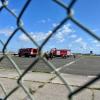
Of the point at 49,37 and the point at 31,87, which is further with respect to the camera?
the point at 31,87

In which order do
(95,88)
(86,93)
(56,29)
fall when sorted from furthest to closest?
(95,88)
(86,93)
(56,29)

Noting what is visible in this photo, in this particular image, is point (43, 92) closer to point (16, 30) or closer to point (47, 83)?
point (47, 83)

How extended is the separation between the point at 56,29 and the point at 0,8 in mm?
672

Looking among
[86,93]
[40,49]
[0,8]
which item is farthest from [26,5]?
[86,93]

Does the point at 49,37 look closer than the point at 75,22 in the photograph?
No

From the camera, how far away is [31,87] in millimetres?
4148

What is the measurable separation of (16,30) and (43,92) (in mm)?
2234

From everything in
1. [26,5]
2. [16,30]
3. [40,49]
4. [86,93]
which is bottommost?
[86,93]

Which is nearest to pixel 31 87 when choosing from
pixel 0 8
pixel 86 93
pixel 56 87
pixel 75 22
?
pixel 56 87

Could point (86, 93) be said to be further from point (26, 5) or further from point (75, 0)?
point (75, 0)

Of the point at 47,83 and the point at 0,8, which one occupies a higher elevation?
the point at 0,8

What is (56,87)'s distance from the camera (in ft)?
13.5

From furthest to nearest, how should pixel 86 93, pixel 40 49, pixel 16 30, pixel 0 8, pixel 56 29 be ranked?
pixel 86 93, pixel 0 8, pixel 16 30, pixel 40 49, pixel 56 29

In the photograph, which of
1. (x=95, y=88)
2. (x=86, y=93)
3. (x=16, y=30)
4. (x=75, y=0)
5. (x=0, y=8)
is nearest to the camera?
(x=75, y=0)
